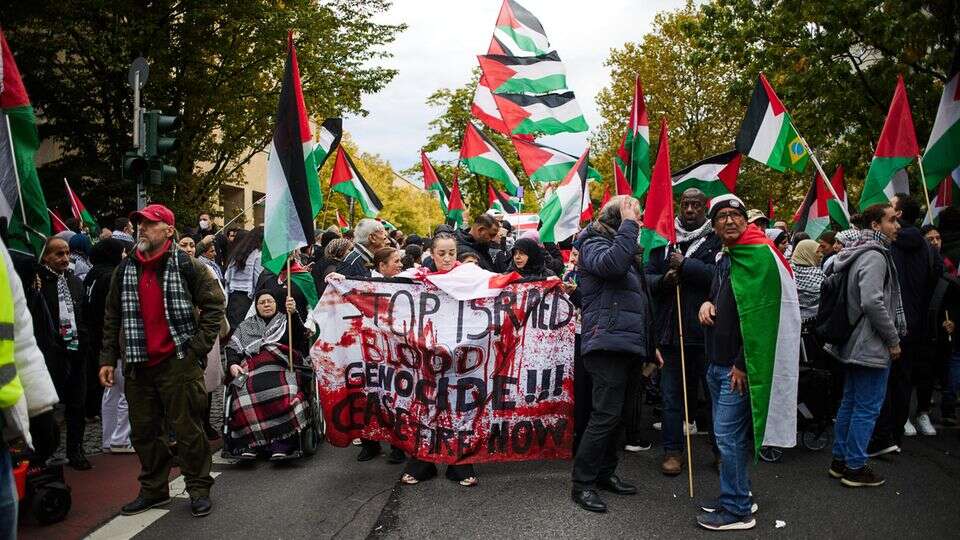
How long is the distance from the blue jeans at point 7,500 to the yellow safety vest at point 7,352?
0.29 m

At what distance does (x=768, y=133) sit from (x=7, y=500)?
670 centimetres

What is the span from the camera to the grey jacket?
5.09 m

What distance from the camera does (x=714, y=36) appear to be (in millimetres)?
19156

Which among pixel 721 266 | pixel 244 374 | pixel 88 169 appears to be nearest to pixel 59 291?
pixel 244 374

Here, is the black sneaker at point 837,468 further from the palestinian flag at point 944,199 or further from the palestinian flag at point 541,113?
the palestinian flag at point 541,113

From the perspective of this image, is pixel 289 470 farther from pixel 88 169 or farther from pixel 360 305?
pixel 88 169

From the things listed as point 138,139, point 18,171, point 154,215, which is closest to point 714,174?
point 154,215

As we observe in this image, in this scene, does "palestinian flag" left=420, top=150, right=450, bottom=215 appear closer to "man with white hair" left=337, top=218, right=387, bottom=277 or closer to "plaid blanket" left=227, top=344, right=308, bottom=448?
"man with white hair" left=337, top=218, right=387, bottom=277

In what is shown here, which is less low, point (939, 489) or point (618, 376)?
point (618, 376)

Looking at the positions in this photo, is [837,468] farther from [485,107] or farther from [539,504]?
[485,107]

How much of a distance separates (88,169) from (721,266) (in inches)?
694

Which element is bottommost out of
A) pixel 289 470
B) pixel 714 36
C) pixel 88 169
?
pixel 289 470

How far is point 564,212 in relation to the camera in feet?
26.4

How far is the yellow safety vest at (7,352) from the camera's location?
263 cm
